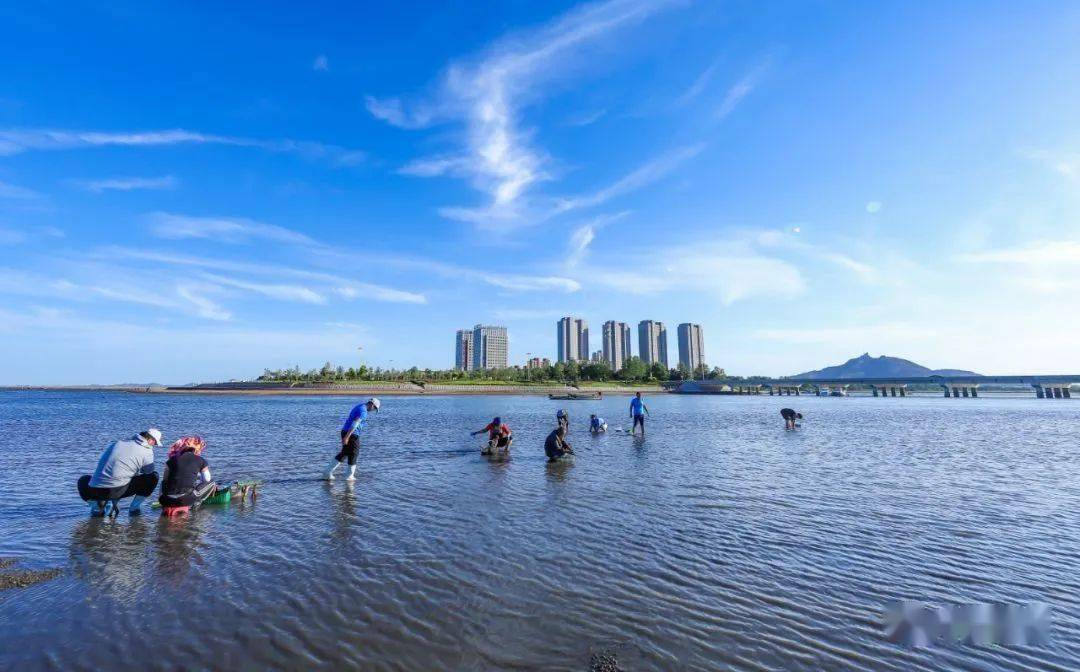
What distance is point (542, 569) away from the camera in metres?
8.39

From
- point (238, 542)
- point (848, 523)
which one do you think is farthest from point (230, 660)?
point (848, 523)

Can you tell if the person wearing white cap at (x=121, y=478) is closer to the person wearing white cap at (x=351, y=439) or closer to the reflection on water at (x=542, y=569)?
the reflection on water at (x=542, y=569)

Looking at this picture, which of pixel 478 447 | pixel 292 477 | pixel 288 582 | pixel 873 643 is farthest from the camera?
pixel 478 447

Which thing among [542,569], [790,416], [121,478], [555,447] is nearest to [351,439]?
[121,478]

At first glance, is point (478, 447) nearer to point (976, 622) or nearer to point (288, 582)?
point (288, 582)

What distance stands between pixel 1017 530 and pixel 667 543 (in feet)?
26.0

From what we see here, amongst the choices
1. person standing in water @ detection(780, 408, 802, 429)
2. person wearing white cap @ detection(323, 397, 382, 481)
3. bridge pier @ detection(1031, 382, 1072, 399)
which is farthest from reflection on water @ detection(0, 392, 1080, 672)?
bridge pier @ detection(1031, 382, 1072, 399)

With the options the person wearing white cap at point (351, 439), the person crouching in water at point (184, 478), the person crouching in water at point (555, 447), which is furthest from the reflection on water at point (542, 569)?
the person crouching in water at point (555, 447)

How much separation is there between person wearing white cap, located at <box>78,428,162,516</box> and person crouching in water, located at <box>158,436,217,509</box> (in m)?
0.44

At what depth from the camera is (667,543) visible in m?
9.89

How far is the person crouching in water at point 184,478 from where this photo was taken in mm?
11844

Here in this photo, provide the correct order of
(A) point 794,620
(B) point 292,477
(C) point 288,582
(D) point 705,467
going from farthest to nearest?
(D) point 705,467 → (B) point 292,477 → (C) point 288,582 → (A) point 794,620

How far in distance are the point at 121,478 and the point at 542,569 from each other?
10224 millimetres

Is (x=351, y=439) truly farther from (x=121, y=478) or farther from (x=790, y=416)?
(x=790, y=416)
